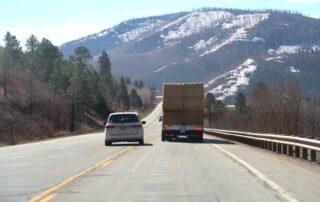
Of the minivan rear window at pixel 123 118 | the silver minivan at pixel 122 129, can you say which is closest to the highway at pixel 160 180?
the silver minivan at pixel 122 129

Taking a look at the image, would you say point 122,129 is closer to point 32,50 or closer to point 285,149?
point 285,149

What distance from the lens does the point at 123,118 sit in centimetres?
3238

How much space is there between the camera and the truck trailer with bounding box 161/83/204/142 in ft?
122

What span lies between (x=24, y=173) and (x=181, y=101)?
20.9 m

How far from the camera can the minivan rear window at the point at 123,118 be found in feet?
106

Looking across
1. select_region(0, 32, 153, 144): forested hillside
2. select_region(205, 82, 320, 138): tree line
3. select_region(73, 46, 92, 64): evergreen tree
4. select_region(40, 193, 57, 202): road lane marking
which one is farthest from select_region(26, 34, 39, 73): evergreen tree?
select_region(40, 193, 57, 202): road lane marking

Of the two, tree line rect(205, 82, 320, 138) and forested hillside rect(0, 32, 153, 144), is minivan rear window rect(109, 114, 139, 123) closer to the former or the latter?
tree line rect(205, 82, 320, 138)

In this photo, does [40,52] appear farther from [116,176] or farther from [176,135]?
[116,176]

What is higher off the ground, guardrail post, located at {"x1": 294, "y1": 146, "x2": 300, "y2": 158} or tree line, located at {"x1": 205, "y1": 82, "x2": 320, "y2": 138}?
tree line, located at {"x1": 205, "y1": 82, "x2": 320, "y2": 138}

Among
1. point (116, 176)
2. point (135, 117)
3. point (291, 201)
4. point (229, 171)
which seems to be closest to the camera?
point (291, 201)

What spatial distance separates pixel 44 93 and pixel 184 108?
7304 cm

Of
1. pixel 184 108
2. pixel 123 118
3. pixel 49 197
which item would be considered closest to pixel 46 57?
pixel 184 108

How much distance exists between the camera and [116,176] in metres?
15.7

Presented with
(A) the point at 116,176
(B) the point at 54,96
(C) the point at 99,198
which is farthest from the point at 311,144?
(B) the point at 54,96
